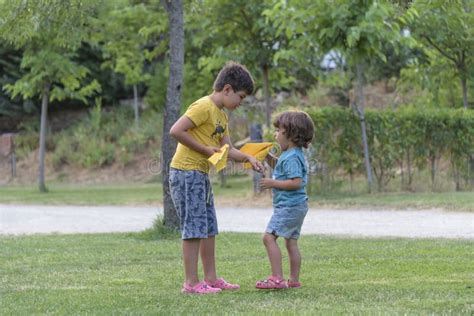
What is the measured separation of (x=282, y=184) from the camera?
6016 millimetres

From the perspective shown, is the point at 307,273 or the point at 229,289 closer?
the point at 229,289

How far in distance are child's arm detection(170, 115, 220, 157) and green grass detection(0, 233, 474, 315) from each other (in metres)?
1.03

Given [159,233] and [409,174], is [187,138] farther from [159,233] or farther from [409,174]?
[409,174]

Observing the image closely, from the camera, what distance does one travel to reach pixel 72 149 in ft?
97.6

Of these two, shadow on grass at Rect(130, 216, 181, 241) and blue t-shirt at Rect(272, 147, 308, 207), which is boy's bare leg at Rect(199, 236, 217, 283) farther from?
shadow on grass at Rect(130, 216, 181, 241)

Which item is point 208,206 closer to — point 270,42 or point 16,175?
point 270,42

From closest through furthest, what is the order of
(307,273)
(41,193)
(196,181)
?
(196,181) < (307,273) < (41,193)

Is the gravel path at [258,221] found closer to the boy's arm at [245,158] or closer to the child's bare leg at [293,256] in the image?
the child's bare leg at [293,256]

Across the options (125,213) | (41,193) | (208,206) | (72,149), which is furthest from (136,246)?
(72,149)

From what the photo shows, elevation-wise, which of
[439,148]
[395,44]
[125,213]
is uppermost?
[395,44]

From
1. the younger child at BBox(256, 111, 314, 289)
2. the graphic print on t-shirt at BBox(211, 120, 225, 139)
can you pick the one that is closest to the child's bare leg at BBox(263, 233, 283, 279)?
the younger child at BBox(256, 111, 314, 289)

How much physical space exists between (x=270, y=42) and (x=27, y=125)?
15418 mm

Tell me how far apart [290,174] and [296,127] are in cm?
34

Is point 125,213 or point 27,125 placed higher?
point 27,125
